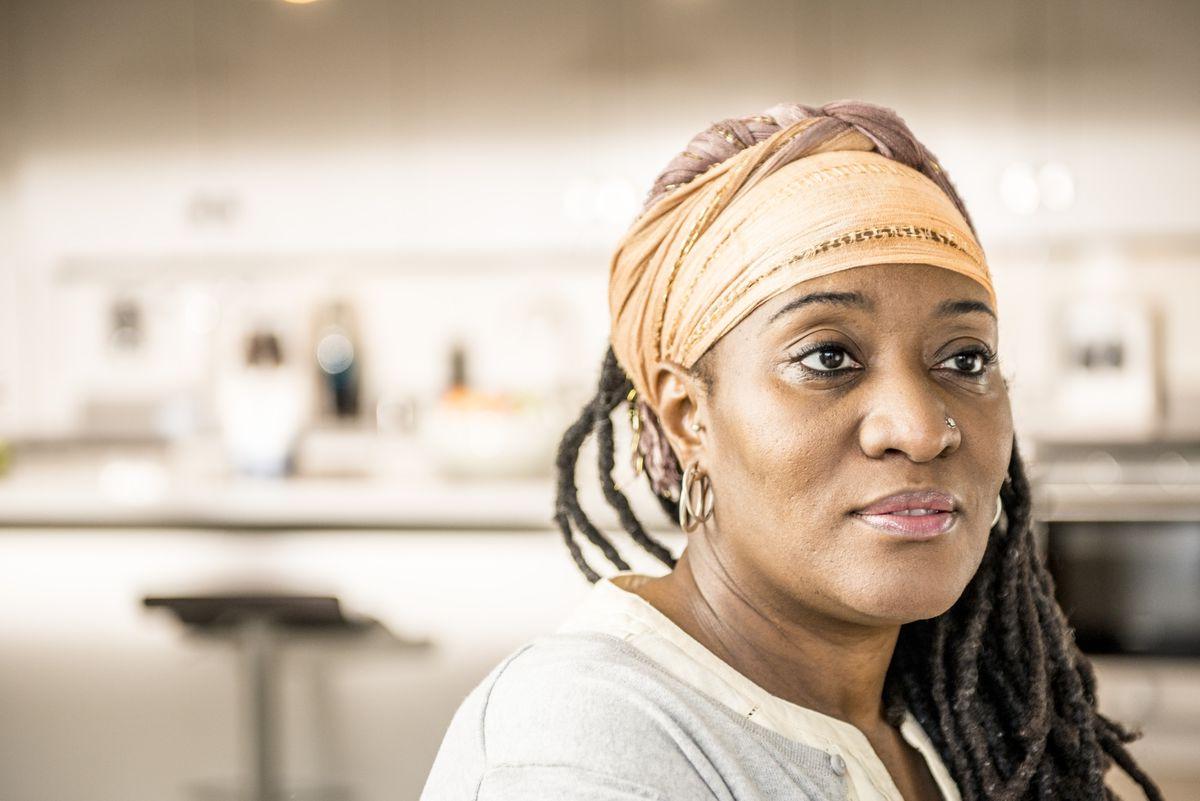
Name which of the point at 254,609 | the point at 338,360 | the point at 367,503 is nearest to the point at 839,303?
the point at 254,609

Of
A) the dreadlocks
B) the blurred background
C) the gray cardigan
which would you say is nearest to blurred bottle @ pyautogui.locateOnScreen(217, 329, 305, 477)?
the blurred background

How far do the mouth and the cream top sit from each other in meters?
0.15

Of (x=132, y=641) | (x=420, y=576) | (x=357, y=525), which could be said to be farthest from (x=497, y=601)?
(x=132, y=641)

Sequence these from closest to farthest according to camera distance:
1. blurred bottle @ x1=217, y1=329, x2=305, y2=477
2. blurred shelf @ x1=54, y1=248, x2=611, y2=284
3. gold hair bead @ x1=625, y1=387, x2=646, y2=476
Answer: gold hair bead @ x1=625, y1=387, x2=646, y2=476
blurred bottle @ x1=217, y1=329, x2=305, y2=477
blurred shelf @ x1=54, y1=248, x2=611, y2=284

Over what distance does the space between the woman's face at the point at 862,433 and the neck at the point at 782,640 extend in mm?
49

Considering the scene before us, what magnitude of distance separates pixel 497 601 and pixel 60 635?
1.17 metres

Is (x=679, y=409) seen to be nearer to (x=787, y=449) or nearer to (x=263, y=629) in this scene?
(x=787, y=449)

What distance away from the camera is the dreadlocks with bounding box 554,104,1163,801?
1.02 m

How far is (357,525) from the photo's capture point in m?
3.03

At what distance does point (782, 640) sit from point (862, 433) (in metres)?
0.20

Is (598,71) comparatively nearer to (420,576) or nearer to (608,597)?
(420,576)

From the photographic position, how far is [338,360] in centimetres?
498

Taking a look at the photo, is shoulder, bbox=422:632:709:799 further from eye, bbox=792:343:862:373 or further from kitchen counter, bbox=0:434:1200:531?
kitchen counter, bbox=0:434:1200:531

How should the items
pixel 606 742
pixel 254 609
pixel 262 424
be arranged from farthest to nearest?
pixel 262 424 < pixel 254 609 < pixel 606 742
